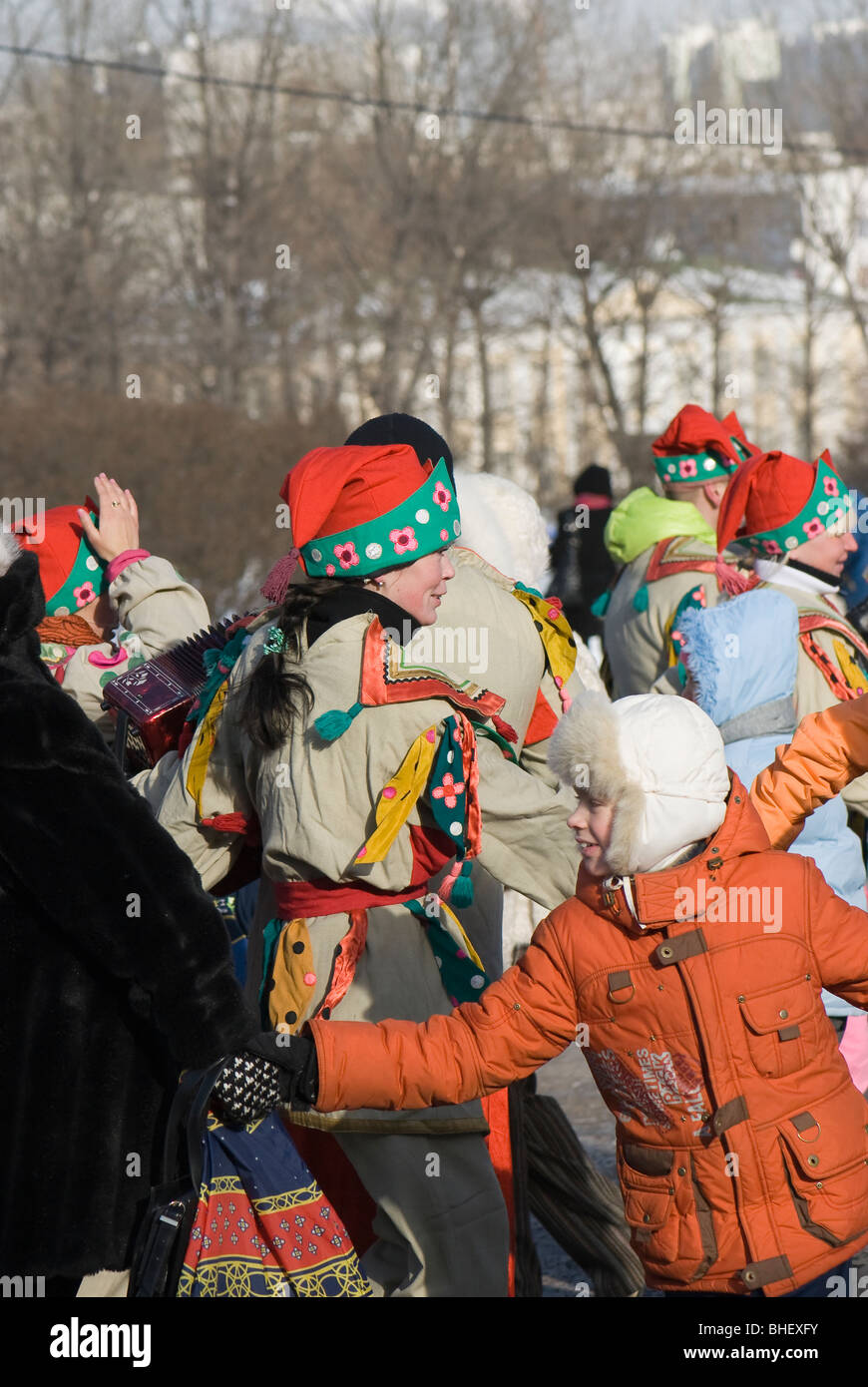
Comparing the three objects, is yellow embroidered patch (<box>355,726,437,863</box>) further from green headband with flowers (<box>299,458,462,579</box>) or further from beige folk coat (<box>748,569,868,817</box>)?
beige folk coat (<box>748,569,868,817</box>)

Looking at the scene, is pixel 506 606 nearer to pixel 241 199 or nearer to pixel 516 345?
pixel 241 199

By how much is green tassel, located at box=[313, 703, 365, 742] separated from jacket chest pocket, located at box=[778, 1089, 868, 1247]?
1.00 meters

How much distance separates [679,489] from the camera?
21.2 feet

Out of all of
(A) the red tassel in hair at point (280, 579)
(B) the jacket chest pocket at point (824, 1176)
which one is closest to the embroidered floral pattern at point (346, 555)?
(A) the red tassel in hair at point (280, 579)

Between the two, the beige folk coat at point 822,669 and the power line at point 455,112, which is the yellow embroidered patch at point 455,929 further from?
the power line at point 455,112

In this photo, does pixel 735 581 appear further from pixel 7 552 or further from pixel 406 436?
pixel 7 552

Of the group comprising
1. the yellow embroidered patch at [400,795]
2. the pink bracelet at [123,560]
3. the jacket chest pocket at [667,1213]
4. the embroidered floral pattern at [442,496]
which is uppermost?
the embroidered floral pattern at [442,496]

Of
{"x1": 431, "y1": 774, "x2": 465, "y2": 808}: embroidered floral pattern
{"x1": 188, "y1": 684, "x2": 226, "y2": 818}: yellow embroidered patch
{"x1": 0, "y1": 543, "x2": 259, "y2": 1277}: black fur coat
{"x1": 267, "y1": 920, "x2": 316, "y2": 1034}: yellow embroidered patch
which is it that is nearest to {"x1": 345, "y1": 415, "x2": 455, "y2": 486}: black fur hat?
{"x1": 188, "y1": 684, "x2": 226, "y2": 818}: yellow embroidered patch

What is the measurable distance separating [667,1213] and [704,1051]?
0.26 m

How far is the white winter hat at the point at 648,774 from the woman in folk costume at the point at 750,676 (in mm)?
1320

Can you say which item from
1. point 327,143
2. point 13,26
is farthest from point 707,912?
point 327,143

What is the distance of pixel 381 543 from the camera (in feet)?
10.6

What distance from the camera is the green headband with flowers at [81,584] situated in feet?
16.2
